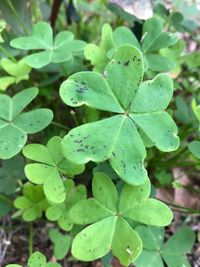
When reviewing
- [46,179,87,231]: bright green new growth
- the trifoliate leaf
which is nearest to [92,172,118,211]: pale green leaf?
[46,179,87,231]: bright green new growth

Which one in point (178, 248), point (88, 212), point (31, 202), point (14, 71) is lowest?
point (178, 248)

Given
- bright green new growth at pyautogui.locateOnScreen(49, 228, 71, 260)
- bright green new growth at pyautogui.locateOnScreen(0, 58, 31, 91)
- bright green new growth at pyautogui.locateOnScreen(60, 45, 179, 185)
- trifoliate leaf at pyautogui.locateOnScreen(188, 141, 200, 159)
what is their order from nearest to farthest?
bright green new growth at pyautogui.locateOnScreen(60, 45, 179, 185)
trifoliate leaf at pyautogui.locateOnScreen(188, 141, 200, 159)
bright green new growth at pyautogui.locateOnScreen(49, 228, 71, 260)
bright green new growth at pyautogui.locateOnScreen(0, 58, 31, 91)

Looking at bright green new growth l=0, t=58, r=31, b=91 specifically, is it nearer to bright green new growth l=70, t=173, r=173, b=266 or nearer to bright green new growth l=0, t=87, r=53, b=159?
bright green new growth l=0, t=87, r=53, b=159

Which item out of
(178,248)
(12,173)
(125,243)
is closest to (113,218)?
(125,243)

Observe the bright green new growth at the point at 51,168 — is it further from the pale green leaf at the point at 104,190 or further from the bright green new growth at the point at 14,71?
the bright green new growth at the point at 14,71

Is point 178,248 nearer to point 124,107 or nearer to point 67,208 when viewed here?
point 67,208

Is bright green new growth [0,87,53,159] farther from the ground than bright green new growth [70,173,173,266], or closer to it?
farther from the ground
